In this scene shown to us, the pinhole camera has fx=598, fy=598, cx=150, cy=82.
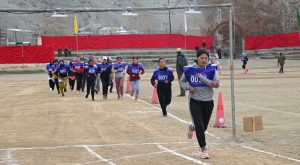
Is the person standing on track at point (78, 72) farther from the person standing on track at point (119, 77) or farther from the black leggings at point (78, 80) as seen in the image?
the person standing on track at point (119, 77)

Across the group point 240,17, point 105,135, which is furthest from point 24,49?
point 105,135

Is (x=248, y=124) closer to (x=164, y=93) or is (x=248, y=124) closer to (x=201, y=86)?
(x=201, y=86)

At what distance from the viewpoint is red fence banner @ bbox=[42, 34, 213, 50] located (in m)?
71.8

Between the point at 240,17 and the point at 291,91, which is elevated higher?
the point at 240,17

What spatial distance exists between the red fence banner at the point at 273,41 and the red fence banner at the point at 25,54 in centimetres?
2799

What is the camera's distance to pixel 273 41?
75.8 m

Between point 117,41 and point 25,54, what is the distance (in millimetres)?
13011

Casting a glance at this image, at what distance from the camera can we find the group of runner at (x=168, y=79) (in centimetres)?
1115

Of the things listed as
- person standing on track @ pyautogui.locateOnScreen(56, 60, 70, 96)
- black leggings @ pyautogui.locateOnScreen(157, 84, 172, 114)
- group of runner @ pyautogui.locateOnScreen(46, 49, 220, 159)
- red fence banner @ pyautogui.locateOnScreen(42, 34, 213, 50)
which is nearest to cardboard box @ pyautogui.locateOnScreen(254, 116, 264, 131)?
group of runner @ pyautogui.locateOnScreen(46, 49, 220, 159)

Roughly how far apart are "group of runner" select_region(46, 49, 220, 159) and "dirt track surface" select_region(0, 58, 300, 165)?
649 millimetres

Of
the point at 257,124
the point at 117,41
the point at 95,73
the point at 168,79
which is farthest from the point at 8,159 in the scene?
the point at 117,41

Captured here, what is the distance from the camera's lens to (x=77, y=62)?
3391cm

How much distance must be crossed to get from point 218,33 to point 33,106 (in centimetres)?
6846

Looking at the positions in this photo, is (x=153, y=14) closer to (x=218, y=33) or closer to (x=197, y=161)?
(x=218, y=33)
